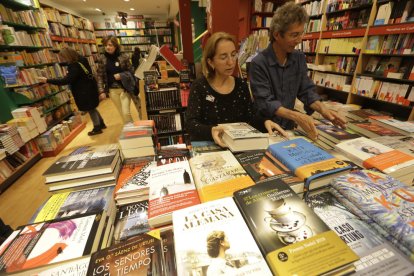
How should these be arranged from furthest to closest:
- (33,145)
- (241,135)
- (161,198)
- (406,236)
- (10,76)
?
(33,145) → (10,76) → (241,135) → (161,198) → (406,236)

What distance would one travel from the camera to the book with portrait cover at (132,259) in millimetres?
519

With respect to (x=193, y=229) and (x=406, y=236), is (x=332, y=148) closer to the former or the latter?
(x=406, y=236)

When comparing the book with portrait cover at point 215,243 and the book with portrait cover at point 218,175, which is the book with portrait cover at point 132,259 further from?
the book with portrait cover at point 218,175

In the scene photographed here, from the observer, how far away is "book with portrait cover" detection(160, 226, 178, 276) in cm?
52

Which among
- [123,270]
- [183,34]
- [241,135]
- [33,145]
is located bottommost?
[33,145]

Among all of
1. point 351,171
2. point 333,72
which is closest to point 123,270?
point 351,171

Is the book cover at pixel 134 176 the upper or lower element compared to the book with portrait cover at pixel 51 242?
lower

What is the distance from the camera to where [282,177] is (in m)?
0.77

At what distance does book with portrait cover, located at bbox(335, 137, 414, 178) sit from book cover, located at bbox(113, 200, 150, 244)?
90cm

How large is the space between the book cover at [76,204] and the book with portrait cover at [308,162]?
0.73 metres

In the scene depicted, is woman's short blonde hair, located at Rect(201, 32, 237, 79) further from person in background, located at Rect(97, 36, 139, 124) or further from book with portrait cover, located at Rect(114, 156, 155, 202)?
person in background, located at Rect(97, 36, 139, 124)

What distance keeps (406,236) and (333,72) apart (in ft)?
14.7

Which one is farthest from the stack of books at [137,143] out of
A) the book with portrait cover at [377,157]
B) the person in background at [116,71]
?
the person in background at [116,71]

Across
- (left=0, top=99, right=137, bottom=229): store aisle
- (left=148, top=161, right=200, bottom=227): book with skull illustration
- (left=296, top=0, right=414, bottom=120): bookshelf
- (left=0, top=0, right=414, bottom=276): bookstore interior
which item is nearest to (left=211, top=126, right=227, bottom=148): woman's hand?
(left=0, top=0, right=414, bottom=276): bookstore interior
